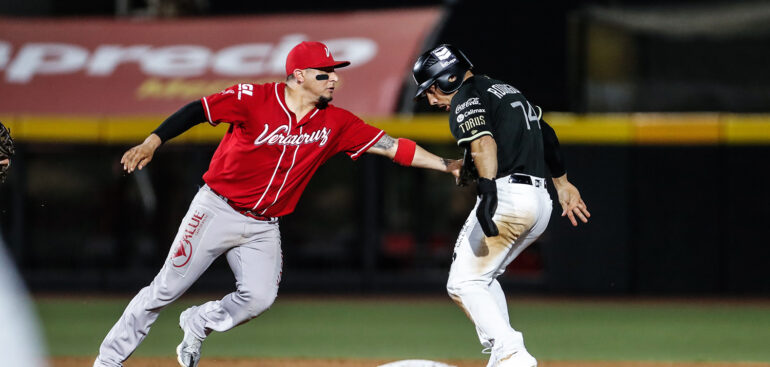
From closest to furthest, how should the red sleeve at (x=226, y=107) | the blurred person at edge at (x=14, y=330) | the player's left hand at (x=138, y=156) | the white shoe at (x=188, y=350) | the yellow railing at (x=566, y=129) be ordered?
1. the blurred person at edge at (x=14, y=330)
2. the player's left hand at (x=138, y=156)
3. the red sleeve at (x=226, y=107)
4. the white shoe at (x=188, y=350)
5. the yellow railing at (x=566, y=129)

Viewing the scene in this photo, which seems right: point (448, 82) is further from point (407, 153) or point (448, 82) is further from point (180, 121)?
point (180, 121)

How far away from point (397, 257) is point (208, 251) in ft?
30.9

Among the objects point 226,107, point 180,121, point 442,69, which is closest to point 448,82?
point 442,69

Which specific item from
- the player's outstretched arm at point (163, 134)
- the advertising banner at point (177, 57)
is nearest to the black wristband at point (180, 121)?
the player's outstretched arm at point (163, 134)

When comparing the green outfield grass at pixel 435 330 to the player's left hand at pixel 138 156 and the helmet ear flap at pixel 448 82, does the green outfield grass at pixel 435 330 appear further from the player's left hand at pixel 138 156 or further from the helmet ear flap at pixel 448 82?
the player's left hand at pixel 138 156

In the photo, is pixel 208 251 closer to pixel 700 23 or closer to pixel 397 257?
pixel 397 257

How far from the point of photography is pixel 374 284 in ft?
51.6

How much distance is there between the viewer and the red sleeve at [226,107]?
6.50 metres

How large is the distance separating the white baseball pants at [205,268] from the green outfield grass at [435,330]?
249cm

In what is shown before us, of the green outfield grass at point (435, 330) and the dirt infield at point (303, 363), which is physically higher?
the dirt infield at point (303, 363)

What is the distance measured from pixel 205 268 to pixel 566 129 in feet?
30.8

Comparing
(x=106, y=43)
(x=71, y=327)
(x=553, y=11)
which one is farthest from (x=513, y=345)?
(x=553, y=11)

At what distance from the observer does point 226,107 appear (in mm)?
6512

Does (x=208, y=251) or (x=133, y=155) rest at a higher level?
(x=133, y=155)
